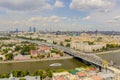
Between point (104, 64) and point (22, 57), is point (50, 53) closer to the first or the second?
point (22, 57)

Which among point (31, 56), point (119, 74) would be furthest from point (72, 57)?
point (119, 74)

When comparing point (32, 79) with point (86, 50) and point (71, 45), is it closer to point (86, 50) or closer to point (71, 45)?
point (86, 50)

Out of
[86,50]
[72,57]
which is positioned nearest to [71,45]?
[86,50]

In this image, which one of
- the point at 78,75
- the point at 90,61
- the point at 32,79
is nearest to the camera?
the point at 32,79

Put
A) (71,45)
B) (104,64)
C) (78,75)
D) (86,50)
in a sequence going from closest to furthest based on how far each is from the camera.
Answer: (78,75) → (104,64) → (86,50) → (71,45)

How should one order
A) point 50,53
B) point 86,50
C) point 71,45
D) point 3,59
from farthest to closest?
1. point 71,45
2. point 86,50
3. point 50,53
4. point 3,59

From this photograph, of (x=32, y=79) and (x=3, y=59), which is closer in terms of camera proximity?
(x=32, y=79)

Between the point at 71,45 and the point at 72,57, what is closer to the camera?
the point at 72,57

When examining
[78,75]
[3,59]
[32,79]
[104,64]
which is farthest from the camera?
[3,59]
